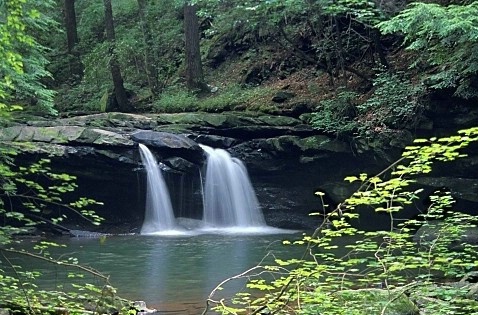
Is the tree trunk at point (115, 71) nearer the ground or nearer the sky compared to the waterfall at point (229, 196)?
nearer the sky

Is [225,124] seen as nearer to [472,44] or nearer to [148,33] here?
[472,44]

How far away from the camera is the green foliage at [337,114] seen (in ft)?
50.5

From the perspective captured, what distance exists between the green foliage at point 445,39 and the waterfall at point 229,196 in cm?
538

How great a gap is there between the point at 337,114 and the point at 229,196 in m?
3.72

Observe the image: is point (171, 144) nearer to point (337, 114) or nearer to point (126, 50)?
point (337, 114)

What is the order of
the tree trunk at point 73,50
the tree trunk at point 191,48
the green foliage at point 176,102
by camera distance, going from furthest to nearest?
the tree trunk at point 73,50, the tree trunk at point 191,48, the green foliage at point 176,102

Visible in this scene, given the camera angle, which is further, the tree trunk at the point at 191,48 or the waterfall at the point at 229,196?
the tree trunk at the point at 191,48

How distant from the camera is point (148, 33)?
2480 centimetres

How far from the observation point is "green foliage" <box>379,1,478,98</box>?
11.3m

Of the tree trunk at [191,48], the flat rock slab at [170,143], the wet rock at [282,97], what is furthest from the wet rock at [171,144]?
the tree trunk at [191,48]

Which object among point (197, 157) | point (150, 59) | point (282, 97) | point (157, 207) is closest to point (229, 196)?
point (197, 157)

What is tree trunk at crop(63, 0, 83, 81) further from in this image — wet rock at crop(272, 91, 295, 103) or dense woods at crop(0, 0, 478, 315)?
wet rock at crop(272, 91, 295, 103)

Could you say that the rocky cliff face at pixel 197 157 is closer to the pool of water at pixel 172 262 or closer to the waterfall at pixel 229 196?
the waterfall at pixel 229 196

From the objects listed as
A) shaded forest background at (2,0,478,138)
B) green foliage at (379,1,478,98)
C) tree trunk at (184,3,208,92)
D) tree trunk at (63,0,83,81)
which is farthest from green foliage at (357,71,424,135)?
tree trunk at (63,0,83,81)
